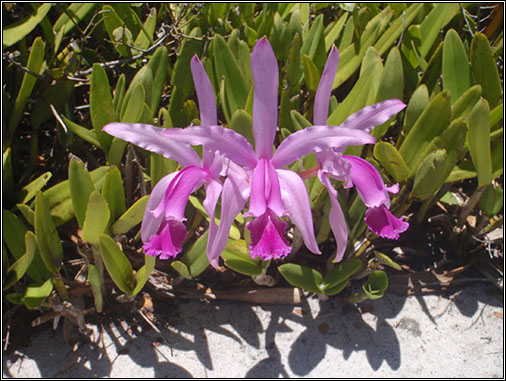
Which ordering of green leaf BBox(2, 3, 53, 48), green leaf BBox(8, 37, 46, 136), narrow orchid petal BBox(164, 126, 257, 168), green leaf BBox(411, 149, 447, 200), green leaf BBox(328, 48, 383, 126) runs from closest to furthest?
narrow orchid petal BBox(164, 126, 257, 168)
green leaf BBox(411, 149, 447, 200)
green leaf BBox(328, 48, 383, 126)
green leaf BBox(8, 37, 46, 136)
green leaf BBox(2, 3, 53, 48)

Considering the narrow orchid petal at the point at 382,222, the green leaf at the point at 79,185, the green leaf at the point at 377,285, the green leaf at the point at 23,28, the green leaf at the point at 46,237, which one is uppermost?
the green leaf at the point at 23,28

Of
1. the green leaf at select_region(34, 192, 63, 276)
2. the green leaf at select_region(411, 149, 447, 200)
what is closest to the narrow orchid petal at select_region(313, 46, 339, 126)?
the green leaf at select_region(411, 149, 447, 200)

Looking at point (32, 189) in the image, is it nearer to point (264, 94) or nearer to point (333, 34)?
point (264, 94)

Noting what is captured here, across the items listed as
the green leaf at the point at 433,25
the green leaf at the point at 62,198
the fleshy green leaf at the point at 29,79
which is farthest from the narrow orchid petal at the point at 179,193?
the green leaf at the point at 433,25

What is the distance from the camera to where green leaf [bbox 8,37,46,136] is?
5.27 feet

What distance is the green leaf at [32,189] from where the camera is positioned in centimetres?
154

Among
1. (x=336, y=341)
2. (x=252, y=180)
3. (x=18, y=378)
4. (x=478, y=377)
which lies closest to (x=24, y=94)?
(x=18, y=378)

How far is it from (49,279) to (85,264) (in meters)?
0.14

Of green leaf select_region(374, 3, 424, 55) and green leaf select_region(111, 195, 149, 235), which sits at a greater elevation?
green leaf select_region(374, 3, 424, 55)

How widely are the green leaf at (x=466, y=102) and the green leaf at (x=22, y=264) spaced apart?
128 centimetres

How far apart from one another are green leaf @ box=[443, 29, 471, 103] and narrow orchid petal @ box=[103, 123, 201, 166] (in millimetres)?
1033

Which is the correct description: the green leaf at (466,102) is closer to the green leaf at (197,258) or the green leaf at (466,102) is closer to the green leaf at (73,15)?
the green leaf at (197,258)

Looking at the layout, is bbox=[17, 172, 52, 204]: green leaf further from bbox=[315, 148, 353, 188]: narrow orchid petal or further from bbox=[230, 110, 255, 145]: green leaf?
bbox=[315, 148, 353, 188]: narrow orchid petal

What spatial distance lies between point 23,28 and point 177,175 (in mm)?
1092
